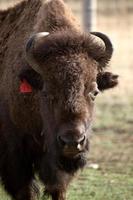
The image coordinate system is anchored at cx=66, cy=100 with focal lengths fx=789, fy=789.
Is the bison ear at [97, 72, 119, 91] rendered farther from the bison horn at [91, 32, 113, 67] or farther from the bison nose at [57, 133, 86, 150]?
the bison nose at [57, 133, 86, 150]

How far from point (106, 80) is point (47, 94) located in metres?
0.73

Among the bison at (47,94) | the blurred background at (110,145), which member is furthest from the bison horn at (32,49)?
the blurred background at (110,145)

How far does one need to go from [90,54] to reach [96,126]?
5528 millimetres

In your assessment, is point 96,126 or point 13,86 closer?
point 13,86

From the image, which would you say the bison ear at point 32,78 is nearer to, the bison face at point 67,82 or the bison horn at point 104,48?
the bison face at point 67,82

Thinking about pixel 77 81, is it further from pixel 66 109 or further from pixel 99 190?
pixel 99 190

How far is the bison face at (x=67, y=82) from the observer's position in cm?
693

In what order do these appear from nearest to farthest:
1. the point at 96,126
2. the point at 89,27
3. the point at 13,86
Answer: the point at 13,86 → the point at 89,27 → the point at 96,126

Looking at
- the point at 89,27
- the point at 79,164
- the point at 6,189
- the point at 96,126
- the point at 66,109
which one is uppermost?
the point at 66,109

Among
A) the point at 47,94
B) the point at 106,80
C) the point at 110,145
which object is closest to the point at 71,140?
the point at 47,94

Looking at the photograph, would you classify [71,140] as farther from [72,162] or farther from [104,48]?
[104,48]

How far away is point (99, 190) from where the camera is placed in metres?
9.16

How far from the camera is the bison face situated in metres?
6.93

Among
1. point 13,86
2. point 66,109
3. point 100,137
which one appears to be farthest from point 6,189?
point 100,137
